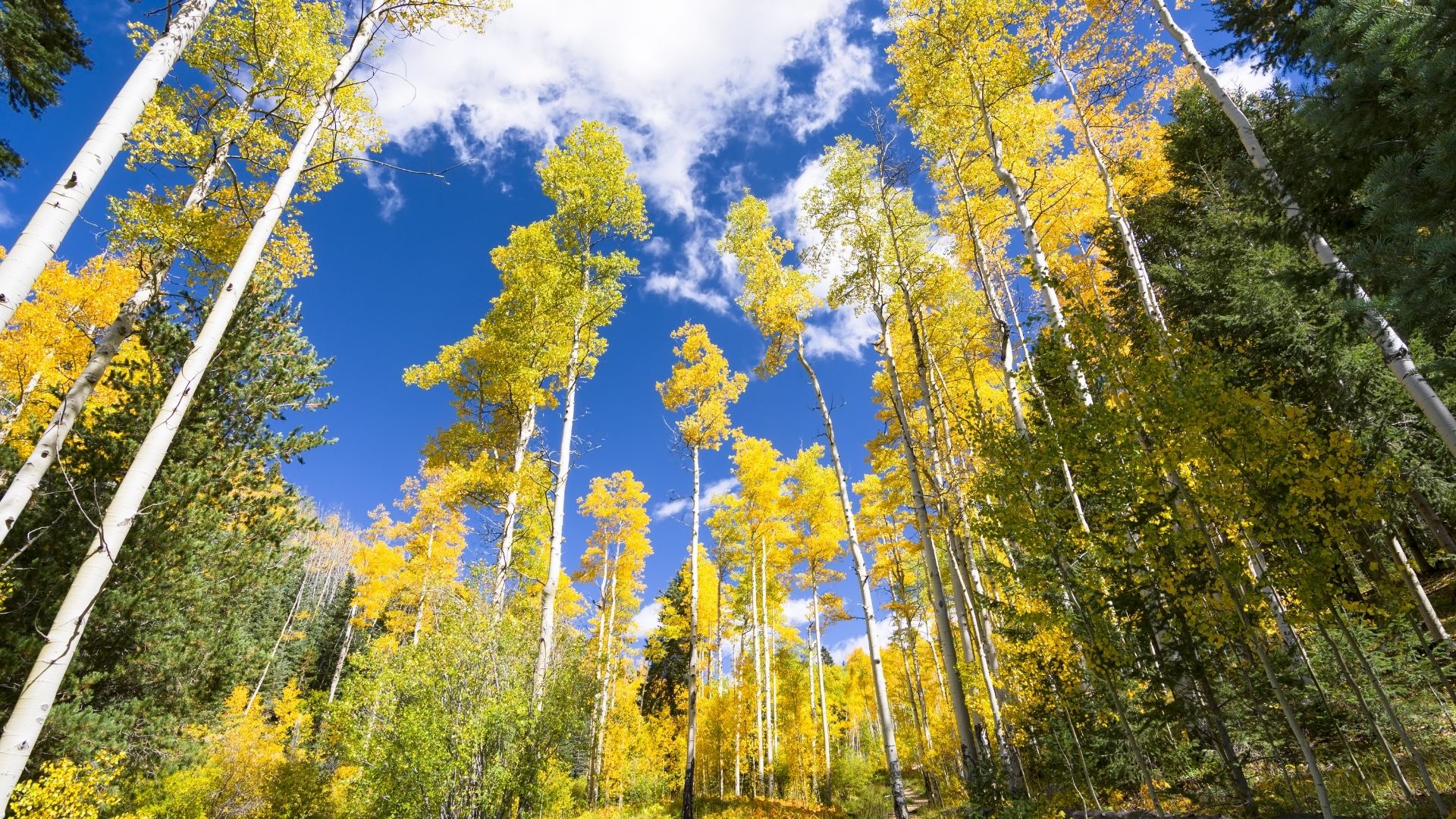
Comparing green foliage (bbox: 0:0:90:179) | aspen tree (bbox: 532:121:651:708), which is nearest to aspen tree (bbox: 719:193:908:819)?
aspen tree (bbox: 532:121:651:708)

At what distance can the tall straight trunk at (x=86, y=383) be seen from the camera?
404 cm

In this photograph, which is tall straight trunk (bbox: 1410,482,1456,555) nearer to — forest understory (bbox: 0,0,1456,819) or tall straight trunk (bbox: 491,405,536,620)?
forest understory (bbox: 0,0,1456,819)

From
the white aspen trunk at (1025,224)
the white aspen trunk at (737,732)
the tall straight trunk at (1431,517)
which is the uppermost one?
the white aspen trunk at (1025,224)

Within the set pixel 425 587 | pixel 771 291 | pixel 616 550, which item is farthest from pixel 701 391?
pixel 425 587

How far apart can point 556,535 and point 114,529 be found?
4858 millimetres

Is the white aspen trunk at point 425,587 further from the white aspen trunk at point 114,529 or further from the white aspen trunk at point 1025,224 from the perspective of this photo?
the white aspen trunk at point 1025,224

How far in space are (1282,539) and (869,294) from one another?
6.07 metres

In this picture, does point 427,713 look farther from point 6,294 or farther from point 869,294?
point 869,294

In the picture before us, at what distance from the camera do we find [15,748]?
3199mm

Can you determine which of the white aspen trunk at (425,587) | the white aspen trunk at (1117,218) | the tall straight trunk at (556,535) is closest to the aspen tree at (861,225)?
the white aspen trunk at (1117,218)

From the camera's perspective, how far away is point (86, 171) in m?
3.71

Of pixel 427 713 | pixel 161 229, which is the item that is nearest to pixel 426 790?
pixel 427 713

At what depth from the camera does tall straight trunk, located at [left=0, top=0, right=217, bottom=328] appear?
3.27m

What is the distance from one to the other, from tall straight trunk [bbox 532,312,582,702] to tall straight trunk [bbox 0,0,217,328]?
179 inches
